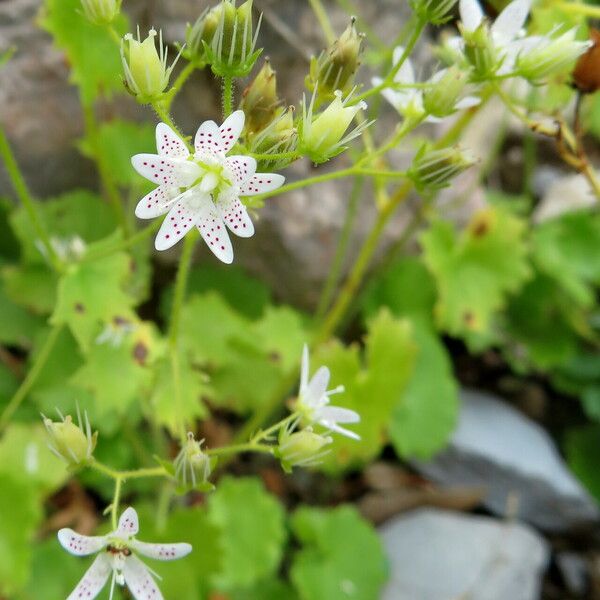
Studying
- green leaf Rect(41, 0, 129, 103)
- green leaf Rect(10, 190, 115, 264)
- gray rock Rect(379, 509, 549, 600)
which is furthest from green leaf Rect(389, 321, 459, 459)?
green leaf Rect(41, 0, 129, 103)

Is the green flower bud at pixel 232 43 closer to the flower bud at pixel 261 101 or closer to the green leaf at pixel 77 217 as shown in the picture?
the flower bud at pixel 261 101

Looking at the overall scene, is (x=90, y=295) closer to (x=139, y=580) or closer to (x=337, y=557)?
(x=139, y=580)

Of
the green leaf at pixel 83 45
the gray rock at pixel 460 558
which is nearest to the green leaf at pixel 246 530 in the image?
the gray rock at pixel 460 558

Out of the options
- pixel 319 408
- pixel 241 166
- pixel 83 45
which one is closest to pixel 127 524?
pixel 319 408

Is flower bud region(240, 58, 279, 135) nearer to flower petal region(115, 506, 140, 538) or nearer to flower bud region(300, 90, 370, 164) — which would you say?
flower bud region(300, 90, 370, 164)

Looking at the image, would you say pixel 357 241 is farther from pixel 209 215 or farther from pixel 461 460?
pixel 209 215
